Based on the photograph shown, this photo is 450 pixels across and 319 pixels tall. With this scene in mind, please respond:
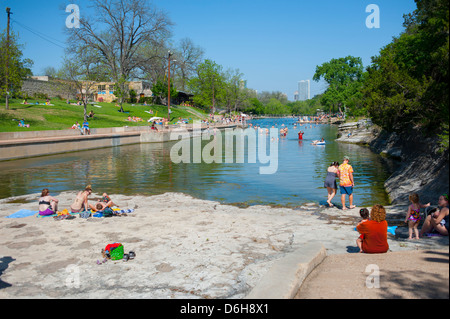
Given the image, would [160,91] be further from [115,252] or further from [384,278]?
[384,278]

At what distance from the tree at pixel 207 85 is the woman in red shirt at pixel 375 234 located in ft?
337

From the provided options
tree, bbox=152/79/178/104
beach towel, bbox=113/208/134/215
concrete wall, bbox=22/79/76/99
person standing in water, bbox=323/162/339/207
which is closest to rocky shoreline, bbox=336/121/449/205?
person standing in water, bbox=323/162/339/207

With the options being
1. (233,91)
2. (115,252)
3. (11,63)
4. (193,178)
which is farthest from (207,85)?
(115,252)

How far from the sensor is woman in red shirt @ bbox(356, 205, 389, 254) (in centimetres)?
746

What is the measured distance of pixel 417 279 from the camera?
16.7ft

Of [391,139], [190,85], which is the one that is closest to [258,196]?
[391,139]

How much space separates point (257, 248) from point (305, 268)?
108 inches

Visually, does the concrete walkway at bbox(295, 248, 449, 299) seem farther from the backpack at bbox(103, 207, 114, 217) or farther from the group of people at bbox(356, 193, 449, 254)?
the backpack at bbox(103, 207, 114, 217)

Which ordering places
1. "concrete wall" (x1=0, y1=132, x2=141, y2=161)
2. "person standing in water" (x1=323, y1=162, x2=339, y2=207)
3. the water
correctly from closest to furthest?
1. "person standing in water" (x1=323, y1=162, x2=339, y2=207)
2. the water
3. "concrete wall" (x1=0, y1=132, x2=141, y2=161)

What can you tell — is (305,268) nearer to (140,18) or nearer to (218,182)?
(218,182)

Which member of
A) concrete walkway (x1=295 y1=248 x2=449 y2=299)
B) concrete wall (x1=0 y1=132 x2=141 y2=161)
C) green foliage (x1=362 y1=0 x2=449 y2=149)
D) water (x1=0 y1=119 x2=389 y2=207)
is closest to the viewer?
concrete walkway (x1=295 y1=248 x2=449 y2=299)

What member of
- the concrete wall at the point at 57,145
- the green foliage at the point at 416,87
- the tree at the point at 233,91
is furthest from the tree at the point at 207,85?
the green foliage at the point at 416,87

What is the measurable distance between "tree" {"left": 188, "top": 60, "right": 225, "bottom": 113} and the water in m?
81.5

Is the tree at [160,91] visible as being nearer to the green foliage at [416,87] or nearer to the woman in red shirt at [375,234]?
the green foliage at [416,87]
